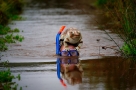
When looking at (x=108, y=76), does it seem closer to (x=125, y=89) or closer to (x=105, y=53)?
(x=125, y=89)

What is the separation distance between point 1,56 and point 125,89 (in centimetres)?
584

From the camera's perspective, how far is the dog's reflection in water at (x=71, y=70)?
11.0 metres

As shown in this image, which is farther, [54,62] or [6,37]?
[6,37]

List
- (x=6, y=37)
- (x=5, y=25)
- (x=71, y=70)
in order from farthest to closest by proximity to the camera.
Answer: (x=5, y=25)
(x=6, y=37)
(x=71, y=70)

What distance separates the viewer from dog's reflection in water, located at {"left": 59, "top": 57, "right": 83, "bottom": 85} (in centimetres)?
1096

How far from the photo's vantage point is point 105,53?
15.0 meters

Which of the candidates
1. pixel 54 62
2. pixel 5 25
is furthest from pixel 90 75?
pixel 5 25

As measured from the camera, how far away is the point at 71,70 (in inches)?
481

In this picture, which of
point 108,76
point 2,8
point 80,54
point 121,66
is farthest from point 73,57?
point 2,8

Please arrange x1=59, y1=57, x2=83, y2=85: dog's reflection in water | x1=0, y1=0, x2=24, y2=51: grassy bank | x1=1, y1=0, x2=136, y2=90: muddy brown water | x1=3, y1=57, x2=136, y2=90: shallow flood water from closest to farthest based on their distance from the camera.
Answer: x1=3, y1=57, x2=136, y2=90: shallow flood water
x1=1, y1=0, x2=136, y2=90: muddy brown water
x1=59, y1=57, x2=83, y2=85: dog's reflection in water
x1=0, y1=0, x2=24, y2=51: grassy bank

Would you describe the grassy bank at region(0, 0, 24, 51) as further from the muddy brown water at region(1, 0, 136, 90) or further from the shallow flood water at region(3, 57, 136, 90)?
the shallow flood water at region(3, 57, 136, 90)

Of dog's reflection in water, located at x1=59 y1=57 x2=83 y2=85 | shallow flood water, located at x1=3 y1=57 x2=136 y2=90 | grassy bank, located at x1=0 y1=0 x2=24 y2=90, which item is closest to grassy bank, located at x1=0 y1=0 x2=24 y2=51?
grassy bank, located at x1=0 y1=0 x2=24 y2=90

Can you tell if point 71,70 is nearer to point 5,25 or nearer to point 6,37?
point 6,37

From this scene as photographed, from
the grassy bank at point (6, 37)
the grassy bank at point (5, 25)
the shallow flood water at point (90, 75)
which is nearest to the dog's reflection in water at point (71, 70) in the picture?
the shallow flood water at point (90, 75)
